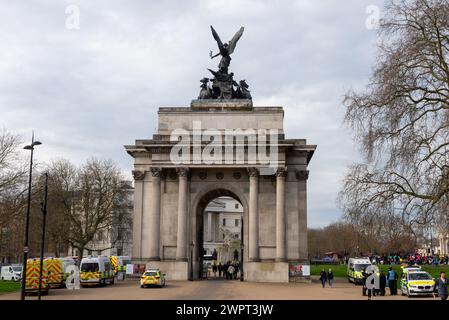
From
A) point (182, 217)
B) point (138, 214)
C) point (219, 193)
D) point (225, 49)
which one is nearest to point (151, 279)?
point (182, 217)

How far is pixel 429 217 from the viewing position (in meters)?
25.0

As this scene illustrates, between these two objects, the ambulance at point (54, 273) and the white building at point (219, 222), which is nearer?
the ambulance at point (54, 273)

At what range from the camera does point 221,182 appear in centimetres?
4906

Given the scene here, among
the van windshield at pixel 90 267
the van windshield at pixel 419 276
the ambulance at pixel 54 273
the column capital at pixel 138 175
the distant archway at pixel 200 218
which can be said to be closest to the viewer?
the van windshield at pixel 419 276

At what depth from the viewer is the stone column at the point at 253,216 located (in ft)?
152

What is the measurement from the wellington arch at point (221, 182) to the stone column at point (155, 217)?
0.08 metres

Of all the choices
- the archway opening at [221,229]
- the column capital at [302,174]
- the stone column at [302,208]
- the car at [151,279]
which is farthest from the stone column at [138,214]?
the archway opening at [221,229]

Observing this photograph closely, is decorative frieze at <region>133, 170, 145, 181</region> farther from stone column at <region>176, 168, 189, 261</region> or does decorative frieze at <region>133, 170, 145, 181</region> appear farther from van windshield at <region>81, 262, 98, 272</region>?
van windshield at <region>81, 262, 98, 272</region>

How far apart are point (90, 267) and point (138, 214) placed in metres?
9.62

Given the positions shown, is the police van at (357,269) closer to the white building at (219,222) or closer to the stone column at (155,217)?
the stone column at (155,217)

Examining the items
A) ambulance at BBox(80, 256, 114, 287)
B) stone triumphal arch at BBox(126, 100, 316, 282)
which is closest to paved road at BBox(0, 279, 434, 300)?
ambulance at BBox(80, 256, 114, 287)

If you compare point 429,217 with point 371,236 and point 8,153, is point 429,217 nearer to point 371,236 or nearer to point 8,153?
point 371,236
